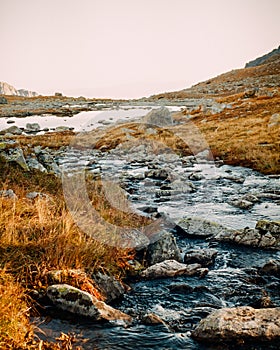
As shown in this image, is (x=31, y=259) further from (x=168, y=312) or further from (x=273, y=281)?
(x=273, y=281)

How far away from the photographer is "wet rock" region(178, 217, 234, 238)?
10.8 m

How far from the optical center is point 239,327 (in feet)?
17.9

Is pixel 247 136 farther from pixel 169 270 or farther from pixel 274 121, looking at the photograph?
pixel 169 270

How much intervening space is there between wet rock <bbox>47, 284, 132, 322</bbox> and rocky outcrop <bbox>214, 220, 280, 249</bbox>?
4.73m

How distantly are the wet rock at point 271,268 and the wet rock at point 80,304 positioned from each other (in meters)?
3.51

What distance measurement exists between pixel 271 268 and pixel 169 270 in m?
2.26

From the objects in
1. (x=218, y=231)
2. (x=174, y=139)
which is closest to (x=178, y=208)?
(x=218, y=231)

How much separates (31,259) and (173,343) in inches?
118

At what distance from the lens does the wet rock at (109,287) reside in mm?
6898

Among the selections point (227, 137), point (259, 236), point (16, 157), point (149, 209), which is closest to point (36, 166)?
point (16, 157)

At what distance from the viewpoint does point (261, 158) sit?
75.4 feet

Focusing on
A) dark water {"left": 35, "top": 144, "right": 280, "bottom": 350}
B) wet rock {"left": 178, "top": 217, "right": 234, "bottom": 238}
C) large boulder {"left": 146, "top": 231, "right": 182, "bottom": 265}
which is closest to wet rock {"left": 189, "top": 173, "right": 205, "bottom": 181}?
dark water {"left": 35, "top": 144, "right": 280, "bottom": 350}

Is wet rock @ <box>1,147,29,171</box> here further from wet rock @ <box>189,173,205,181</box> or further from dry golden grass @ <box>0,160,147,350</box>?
wet rock @ <box>189,173,205,181</box>

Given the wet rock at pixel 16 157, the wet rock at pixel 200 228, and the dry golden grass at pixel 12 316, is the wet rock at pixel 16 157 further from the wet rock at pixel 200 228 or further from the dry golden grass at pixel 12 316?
the dry golden grass at pixel 12 316
